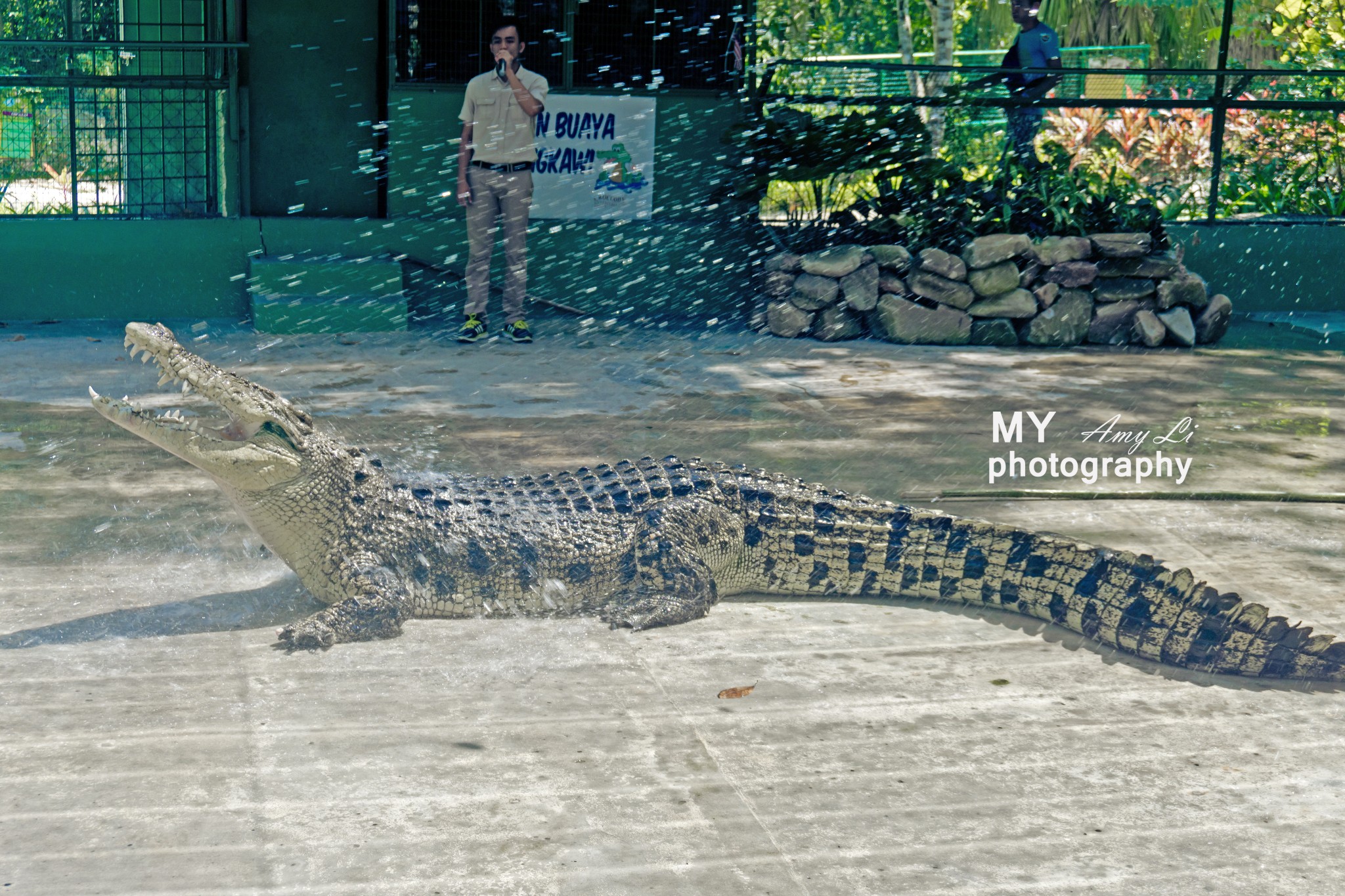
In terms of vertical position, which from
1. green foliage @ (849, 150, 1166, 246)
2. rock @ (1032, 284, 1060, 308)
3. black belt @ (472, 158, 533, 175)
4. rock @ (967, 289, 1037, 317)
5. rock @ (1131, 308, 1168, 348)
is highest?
black belt @ (472, 158, 533, 175)

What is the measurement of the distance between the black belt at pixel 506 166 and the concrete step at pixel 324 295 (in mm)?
990

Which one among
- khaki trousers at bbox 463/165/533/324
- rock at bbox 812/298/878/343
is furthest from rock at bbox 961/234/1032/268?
khaki trousers at bbox 463/165/533/324

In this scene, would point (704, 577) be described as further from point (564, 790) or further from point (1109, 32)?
point (1109, 32)

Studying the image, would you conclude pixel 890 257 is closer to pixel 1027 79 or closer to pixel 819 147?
pixel 819 147

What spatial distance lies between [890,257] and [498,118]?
289 cm

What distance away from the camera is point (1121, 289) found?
32.6ft

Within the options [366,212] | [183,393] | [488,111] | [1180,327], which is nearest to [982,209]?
[1180,327]

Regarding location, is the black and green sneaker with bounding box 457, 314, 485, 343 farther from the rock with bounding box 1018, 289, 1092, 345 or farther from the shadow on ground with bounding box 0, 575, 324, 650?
A: the shadow on ground with bounding box 0, 575, 324, 650

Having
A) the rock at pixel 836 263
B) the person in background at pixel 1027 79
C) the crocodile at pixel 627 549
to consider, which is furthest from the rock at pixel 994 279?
the crocodile at pixel 627 549

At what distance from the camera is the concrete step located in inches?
363

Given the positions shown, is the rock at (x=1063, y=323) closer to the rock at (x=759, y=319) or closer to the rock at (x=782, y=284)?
the rock at (x=782, y=284)

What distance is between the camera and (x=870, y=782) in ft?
11.3

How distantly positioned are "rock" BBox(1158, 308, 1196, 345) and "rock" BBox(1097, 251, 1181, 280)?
30cm

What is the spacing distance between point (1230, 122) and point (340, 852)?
1101 centimetres
